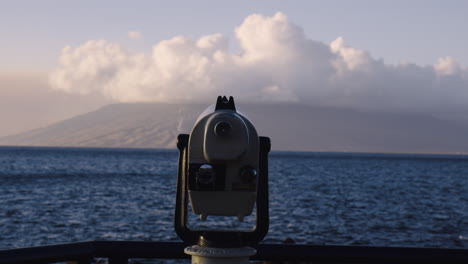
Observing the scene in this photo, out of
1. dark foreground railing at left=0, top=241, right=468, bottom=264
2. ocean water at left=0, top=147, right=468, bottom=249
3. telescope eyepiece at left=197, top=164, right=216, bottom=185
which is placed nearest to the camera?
telescope eyepiece at left=197, top=164, right=216, bottom=185

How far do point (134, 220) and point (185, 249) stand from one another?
86.2 feet

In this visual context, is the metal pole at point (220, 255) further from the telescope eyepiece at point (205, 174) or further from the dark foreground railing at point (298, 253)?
the telescope eyepiece at point (205, 174)

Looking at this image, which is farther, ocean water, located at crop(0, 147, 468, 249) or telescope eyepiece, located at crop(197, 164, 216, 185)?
ocean water, located at crop(0, 147, 468, 249)

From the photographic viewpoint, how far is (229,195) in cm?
286

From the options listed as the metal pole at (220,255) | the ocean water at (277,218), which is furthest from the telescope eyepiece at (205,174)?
the ocean water at (277,218)

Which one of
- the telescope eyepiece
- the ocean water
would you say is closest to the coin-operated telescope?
the telescope eyepiece

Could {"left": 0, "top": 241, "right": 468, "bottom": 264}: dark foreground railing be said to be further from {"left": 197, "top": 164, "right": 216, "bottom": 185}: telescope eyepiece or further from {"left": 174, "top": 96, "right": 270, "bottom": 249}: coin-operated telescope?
{"left": 197, "top": 164, "right": 216, "bottom": 185}: telescope eyepiece

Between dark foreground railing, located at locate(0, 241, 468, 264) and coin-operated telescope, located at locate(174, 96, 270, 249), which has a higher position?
coin-operated telescope, located at locate(174, 96, 270, 249)

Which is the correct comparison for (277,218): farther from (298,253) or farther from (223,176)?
(223,176)

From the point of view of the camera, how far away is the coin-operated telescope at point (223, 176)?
2818mm

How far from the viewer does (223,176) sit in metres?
2.85

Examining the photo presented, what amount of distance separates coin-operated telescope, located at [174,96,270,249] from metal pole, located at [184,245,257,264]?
0.04 meters

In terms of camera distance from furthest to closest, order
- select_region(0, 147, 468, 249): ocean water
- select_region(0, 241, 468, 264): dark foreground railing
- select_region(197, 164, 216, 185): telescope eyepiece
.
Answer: select_region(0, 147, 468, 249): ocean water, select_region(0, 241, 468, 264): dark foreground railing, select_region(197, 164, 216, 185): telescope eyepiece

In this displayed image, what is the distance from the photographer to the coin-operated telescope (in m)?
2.82
